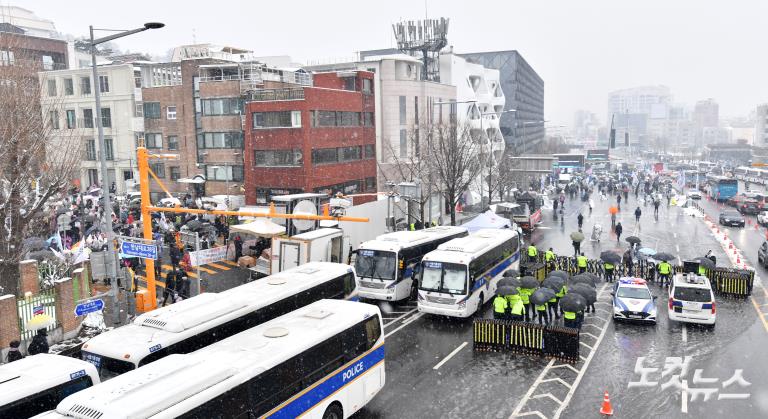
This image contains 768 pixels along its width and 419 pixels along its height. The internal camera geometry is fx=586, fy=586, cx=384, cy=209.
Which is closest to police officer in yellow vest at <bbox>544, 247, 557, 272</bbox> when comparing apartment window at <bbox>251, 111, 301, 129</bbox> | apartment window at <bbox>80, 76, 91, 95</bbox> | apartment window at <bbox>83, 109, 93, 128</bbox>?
apartment window at <bbox>251, 111, 301, 129</bbox>

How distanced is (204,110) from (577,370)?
1402 inches

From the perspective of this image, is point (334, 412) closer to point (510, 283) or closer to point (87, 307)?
point (87, 307)

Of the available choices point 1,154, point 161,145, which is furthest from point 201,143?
point 1,154

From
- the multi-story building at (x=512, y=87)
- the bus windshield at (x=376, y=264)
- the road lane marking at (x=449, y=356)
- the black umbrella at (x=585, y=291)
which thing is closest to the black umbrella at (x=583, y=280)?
the black umbrella at (x=585, y=291)

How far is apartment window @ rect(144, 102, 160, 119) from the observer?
49.2 meters

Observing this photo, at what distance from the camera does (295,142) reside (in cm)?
3872

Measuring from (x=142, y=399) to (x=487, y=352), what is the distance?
11.8 meters

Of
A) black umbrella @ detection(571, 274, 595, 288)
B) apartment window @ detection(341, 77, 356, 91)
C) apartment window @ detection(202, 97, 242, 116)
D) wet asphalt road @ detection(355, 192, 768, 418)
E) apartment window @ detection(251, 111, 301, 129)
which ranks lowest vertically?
wet asphalt road @ detection(355, 192, 768, 418)

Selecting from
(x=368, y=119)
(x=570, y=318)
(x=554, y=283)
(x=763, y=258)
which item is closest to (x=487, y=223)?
(x=554, y=283)

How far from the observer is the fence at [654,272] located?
2453 cm

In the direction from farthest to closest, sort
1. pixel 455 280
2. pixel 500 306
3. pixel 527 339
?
pixel 455 280
pixel 500 306
pixel 527 339

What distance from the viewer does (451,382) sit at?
1614 centimetres

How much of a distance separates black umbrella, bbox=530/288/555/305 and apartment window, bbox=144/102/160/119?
39618mm

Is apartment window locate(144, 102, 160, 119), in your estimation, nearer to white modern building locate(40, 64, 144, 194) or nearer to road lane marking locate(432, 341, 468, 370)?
white modern building locate(40, 64, 144, 194)
